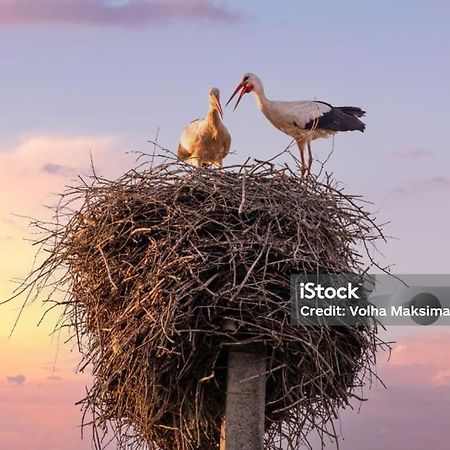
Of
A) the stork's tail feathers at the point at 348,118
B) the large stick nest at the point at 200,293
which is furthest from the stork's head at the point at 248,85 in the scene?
the large stick nest at the point at 200,293

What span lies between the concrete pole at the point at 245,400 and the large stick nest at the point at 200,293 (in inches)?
4.4

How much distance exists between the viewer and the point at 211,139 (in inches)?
509

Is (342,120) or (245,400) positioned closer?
(245,400)

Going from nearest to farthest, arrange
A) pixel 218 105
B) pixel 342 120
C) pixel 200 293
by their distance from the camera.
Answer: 1. pixel 200 293
2. pixel 218 105
3. pixel 342 120

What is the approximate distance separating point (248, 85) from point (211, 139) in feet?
2.41

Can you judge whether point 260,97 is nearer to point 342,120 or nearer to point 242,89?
point 242,89

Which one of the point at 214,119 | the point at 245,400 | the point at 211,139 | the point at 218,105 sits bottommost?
the point at 245,400

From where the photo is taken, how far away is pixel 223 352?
8.66 meters

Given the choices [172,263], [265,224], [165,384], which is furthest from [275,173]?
[165,384]

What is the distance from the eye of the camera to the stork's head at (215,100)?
1300 centimetres

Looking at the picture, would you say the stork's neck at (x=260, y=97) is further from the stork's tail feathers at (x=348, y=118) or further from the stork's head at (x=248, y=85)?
the stork's tail feathers at (x=348, y=118)

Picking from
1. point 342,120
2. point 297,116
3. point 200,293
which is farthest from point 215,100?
point 200,293

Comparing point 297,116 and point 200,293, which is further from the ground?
point 297,116

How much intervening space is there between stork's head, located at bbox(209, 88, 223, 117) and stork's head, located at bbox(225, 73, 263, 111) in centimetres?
14
